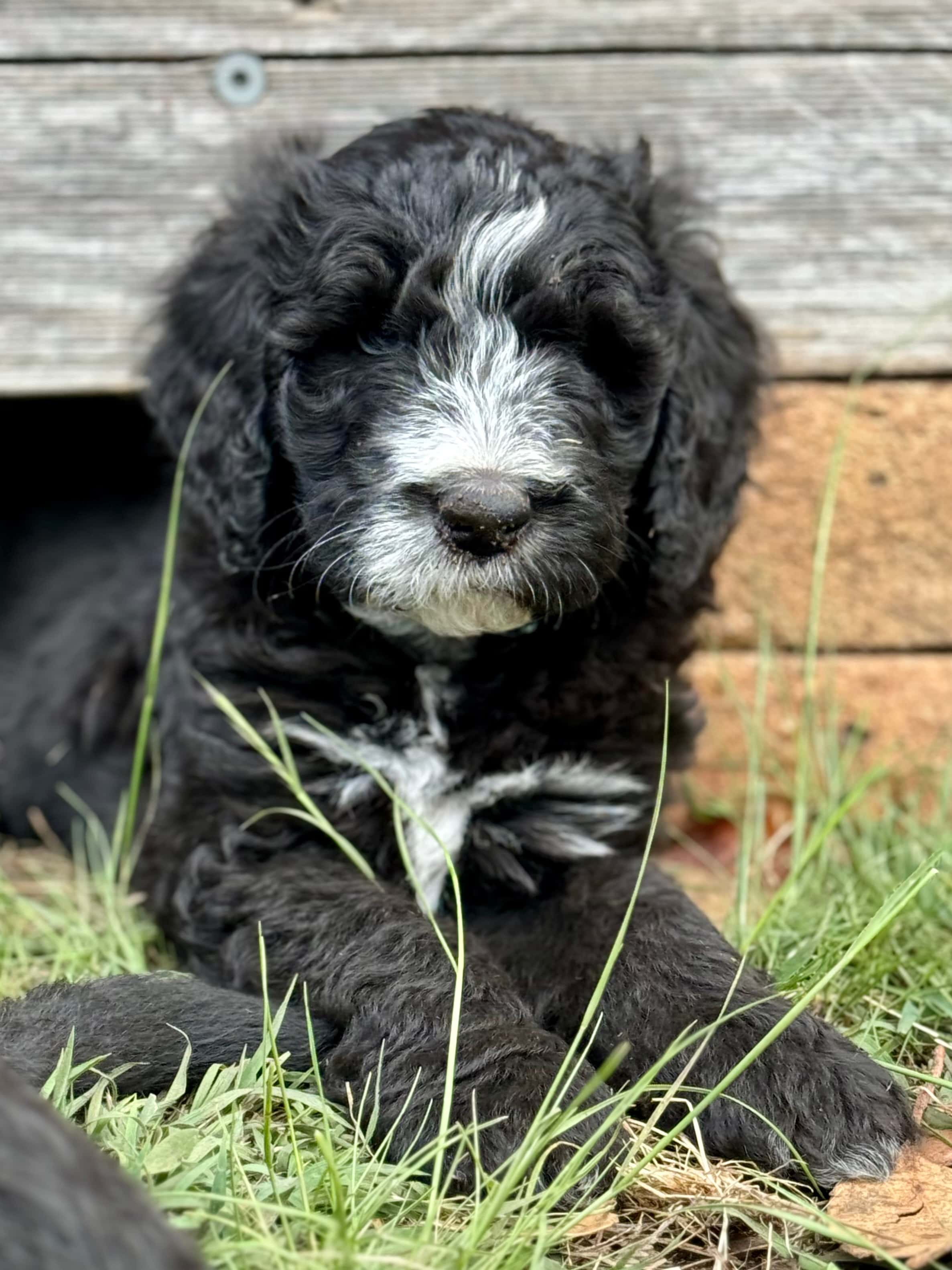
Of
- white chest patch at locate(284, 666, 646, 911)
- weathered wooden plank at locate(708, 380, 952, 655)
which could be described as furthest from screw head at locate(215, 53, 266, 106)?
white chest patch at locate(284, 666, 646, 911)

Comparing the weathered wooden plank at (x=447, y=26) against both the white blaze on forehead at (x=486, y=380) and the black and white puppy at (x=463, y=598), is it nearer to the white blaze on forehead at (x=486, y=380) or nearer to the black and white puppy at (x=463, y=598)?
the black and white puppy at (x=463, y=598)

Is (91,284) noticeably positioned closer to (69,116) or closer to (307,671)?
(69,116)

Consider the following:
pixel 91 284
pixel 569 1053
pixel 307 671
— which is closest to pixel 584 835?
pixel 307 671

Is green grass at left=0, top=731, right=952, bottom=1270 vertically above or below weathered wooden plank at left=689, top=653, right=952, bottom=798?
above

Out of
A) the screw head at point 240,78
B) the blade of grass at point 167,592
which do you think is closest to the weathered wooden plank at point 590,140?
the screw head at point 240,78

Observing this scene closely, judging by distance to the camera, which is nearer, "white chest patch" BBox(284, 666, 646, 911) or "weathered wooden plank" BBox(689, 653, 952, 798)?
"white chest patch" BBox(284, 666, 646, 911)

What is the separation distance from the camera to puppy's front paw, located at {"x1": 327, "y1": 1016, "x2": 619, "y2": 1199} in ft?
6.08

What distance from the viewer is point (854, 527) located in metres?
3.54

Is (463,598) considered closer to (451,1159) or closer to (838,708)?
(451,1159)

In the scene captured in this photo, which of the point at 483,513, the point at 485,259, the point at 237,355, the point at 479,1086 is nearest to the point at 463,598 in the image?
the point at 483,513

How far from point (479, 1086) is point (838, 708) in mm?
1983

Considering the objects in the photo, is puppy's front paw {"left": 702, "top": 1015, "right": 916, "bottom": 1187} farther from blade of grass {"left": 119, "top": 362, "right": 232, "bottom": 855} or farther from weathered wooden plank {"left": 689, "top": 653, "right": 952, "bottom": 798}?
weathered wooden plank {"left": 689, "top": 653, "right": 952, "bottom": 798}

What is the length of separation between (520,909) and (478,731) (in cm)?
36

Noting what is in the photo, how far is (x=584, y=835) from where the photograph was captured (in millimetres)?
2652
